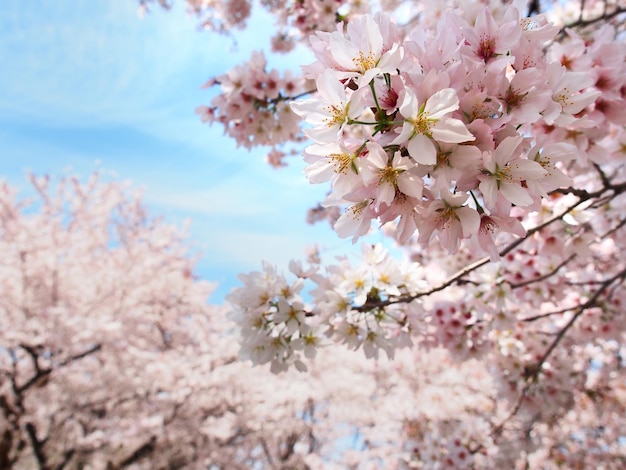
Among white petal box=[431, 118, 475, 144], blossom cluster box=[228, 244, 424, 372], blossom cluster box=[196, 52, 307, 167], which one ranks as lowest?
blossom cluster box=[228, 244, 424, 372]

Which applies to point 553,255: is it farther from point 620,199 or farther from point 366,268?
point 366,268

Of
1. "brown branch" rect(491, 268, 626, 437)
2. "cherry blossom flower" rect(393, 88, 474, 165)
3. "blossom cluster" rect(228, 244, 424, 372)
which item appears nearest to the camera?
"cherry blossom flower" rect(393, 88, 474, 165)

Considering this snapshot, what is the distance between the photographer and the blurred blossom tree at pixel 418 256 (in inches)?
35.1

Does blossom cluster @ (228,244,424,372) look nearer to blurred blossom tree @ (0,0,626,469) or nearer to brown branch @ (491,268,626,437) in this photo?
blurred blossom tree @ (0,0,626,469)

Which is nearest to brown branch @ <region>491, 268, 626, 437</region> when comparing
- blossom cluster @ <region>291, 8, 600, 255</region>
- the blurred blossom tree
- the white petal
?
the blurred blossom tree

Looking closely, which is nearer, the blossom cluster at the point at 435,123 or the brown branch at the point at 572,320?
the blossom cluster at the point at 435,123

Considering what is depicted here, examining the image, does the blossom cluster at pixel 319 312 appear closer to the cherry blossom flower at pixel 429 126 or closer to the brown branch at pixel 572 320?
the brown branch at pixel 572 320

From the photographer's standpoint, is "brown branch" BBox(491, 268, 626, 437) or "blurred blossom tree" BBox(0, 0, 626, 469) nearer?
"blurred blossom tree" BBox(0, 0, 626, 469)

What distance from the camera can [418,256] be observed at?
532 cm

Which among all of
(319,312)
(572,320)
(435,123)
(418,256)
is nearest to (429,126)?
(435,123)

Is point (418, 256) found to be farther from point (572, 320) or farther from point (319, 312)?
point (319, 312)

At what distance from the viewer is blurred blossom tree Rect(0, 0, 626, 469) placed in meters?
0.89

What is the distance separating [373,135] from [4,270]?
10.8 m

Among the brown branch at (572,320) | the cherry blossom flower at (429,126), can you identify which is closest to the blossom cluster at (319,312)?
the brown branch at (572,320)
